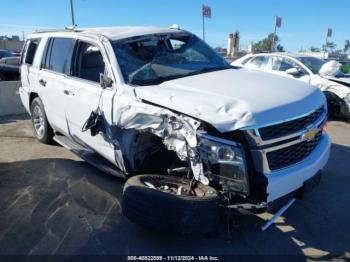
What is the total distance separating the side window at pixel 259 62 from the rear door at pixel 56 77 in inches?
249

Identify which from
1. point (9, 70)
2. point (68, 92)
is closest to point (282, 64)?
point (68, 92)

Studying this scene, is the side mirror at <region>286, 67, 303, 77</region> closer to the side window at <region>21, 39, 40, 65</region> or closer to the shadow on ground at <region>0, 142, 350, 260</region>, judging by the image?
the shadow on ground at <region>0, 142, 350, 260</region>

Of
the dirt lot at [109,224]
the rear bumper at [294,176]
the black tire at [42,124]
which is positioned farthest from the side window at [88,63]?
the rear bumper at [294,176]

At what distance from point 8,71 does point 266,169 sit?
15152 millimetres

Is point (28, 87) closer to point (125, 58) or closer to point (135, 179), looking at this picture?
point (125, 58)

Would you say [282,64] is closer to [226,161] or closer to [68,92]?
[68,92]

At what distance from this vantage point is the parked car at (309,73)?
8.67 meters

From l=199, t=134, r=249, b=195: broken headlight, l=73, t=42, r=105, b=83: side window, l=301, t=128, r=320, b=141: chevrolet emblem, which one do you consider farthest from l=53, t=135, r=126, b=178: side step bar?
l=301, t=128, r=320, b=141: chevrolet emblem

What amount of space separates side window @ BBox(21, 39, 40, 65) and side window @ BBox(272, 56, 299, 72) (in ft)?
20.5

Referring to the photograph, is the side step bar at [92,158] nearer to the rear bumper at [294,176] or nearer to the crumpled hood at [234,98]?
the crumpled hood at [234,98]

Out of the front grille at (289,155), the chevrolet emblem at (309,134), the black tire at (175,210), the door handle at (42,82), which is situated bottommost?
the black tire at (175,210)

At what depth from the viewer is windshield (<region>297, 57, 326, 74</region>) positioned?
9430mm

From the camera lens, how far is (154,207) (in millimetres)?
3205

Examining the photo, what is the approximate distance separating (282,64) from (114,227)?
759 centimetres
